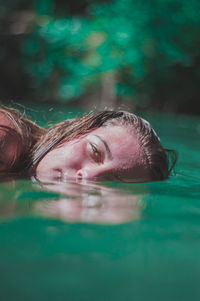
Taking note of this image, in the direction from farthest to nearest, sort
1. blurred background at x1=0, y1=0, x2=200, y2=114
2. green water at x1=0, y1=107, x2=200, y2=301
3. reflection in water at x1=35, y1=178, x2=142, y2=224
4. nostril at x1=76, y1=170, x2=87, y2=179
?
blurred background at x1=0, y1=0, x2=200, y2=114 < nostril at x1=76, y1=170, x2=87, y2=179 < reflection in water at x1=35, y1=178, x2=142, y2=224 < green water at x1=0, y1=107, x2=200, y2=301

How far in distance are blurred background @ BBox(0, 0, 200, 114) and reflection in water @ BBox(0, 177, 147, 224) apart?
352 inches

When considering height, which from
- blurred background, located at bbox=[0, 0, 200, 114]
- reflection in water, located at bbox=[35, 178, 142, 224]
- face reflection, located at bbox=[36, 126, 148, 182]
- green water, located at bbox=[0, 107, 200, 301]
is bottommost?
green water, located at bbox=[0, 107, 200, 301]

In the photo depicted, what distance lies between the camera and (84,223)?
0.95 meters

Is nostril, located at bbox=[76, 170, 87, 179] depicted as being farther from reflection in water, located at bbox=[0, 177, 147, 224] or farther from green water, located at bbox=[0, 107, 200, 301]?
green water, located at bbox=[0, 107, 200, 301]

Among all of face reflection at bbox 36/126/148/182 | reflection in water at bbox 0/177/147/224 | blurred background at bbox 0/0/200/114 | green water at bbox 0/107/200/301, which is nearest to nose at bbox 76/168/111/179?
face reflection at bbox 36/126/148/182

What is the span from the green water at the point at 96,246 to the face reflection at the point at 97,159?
0.35 metres

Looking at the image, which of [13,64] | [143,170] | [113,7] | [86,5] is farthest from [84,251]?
[13,64]

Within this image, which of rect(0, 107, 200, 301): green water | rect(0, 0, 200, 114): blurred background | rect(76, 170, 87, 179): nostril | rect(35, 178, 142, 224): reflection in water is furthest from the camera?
rect(0, 0, 200, 114): blurred background

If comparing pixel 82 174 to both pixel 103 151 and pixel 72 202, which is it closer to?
pixel 103 151

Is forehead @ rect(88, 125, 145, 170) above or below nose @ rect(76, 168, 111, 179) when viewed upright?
above

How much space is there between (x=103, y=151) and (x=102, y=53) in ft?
31.8

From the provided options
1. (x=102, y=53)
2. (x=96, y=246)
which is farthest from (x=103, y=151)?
(x=102, y=53)

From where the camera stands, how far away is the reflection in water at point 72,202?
102cm

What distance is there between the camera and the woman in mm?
1751
